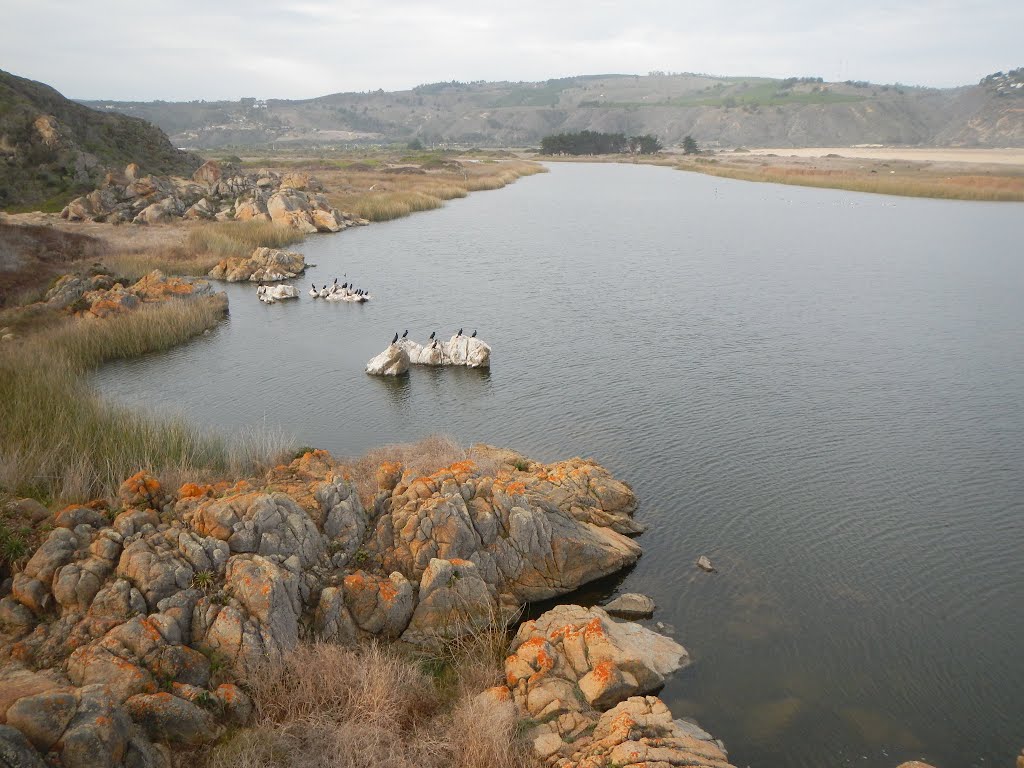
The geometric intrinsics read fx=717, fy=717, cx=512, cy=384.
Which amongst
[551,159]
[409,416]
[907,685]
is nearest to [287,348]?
[409,416]

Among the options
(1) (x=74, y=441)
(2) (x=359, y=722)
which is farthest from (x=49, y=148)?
(2) (x=359, y=722)

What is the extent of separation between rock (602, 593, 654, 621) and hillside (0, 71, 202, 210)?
5853 centimetres

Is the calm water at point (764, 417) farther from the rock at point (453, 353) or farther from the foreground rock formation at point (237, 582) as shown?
the foreground rock formation at point (237, 582)

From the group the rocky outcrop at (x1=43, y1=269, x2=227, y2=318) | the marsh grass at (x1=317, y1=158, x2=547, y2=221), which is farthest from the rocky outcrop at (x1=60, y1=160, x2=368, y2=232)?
the rocky outcrop at (x1=43, y1=269, x2=227, y2=318)

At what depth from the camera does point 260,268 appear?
147ft

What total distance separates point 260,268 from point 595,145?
12818 cm

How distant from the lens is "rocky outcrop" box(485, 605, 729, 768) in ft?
30.9

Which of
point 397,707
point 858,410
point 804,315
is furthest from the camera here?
point 804,315

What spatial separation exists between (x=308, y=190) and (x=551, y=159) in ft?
308

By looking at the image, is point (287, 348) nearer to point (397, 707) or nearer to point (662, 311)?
point (662, 311)

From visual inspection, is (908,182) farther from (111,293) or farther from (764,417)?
(111,293)

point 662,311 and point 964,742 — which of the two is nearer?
point 964,742

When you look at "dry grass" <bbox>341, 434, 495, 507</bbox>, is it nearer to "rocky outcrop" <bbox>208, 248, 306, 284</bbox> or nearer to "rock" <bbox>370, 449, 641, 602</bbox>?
"rock" <bbox>370, 449, 641, 602</bbox>

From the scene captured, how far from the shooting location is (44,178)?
58625 millimetres
